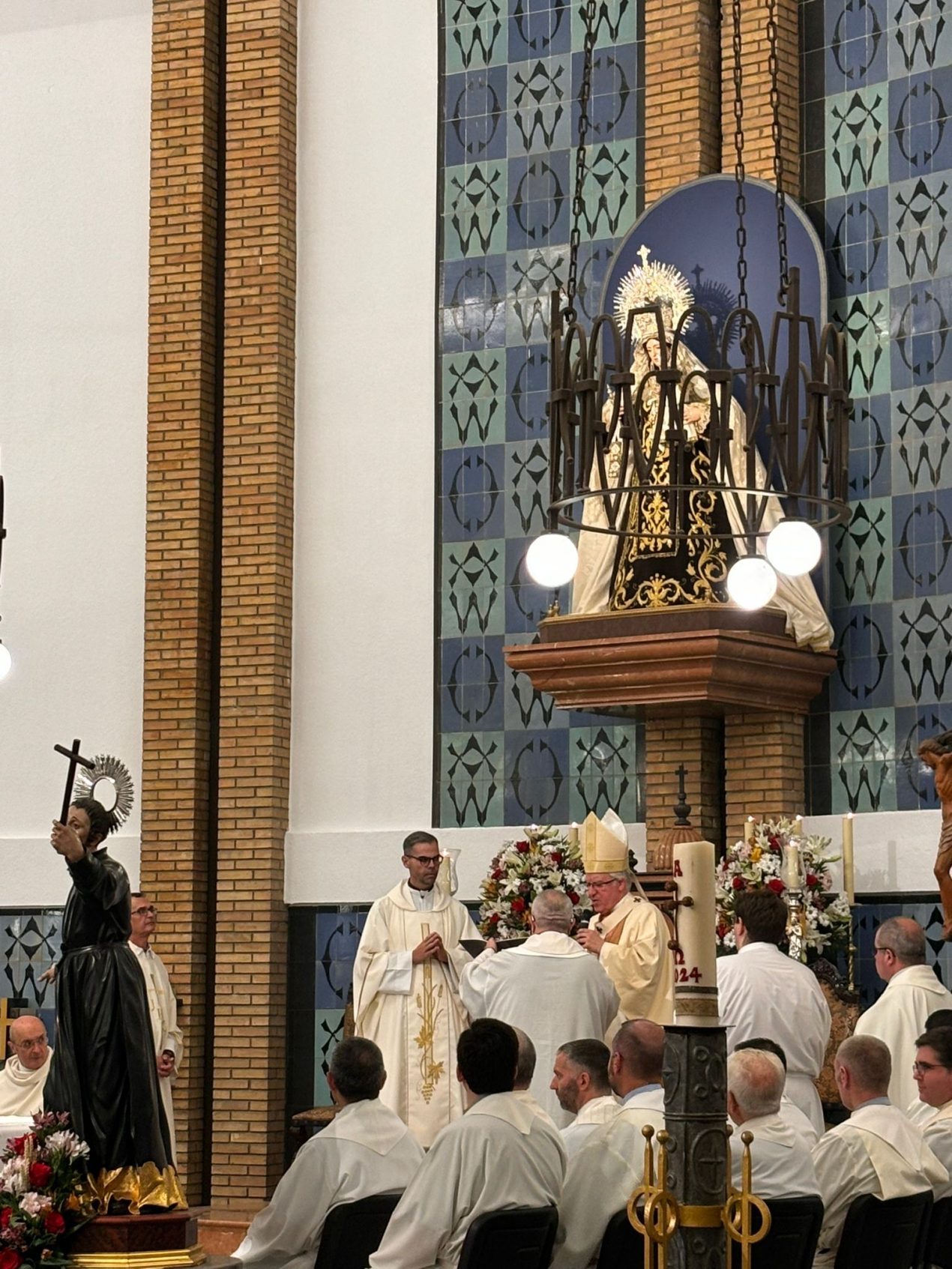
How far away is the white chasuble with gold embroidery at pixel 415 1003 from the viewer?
11.6 metres

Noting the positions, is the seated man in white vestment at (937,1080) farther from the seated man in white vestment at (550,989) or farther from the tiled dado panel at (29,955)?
the tiled dado panel at (29,955)

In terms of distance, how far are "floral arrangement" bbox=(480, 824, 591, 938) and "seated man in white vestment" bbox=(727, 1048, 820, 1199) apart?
4.75 meters

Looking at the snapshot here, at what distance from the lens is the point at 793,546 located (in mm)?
7980

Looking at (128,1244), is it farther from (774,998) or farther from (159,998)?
(159,998)

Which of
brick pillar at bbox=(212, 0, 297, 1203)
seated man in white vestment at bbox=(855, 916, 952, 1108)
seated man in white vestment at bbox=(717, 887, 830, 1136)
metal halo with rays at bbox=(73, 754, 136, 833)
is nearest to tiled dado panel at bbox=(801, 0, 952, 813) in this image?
seated man in white vestment at bbox=(855, 916, 952, 1108)

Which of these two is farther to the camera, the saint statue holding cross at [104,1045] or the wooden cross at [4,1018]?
the wooden cross at [4,1018]

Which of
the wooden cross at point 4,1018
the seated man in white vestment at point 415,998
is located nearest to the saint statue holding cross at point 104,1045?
the seated man in white vestment at point 415,998

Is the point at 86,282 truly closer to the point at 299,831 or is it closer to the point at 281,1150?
the point at 299,831

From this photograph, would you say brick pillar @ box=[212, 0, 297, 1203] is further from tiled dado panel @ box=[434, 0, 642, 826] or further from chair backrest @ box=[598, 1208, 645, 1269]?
chair backrest @ box=[598, 1208, 645, 1269]

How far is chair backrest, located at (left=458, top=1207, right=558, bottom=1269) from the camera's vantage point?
6.08m

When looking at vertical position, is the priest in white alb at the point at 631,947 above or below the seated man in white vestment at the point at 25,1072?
above

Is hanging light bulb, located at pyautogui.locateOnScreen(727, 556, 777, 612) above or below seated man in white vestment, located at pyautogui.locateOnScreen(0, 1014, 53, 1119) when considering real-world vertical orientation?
above

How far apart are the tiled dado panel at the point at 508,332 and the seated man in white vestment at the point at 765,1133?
6.29 metres

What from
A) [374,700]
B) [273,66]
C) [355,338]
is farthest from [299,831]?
[273,66]
